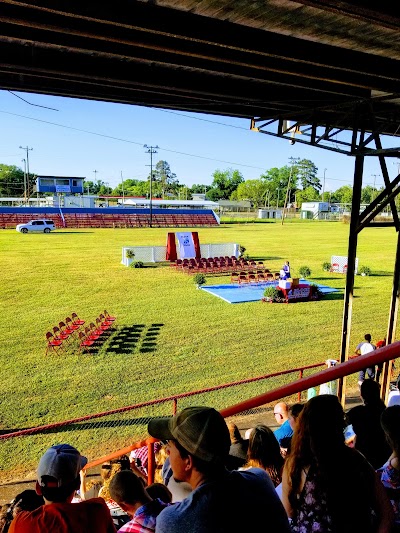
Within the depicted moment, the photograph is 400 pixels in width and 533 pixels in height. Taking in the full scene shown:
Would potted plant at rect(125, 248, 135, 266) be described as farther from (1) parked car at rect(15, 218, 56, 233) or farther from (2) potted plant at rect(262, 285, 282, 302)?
(1) parked car at rect(15, 218, 56, 233)

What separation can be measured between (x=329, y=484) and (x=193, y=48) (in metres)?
3.41

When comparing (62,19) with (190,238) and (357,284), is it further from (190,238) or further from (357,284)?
(190,238)

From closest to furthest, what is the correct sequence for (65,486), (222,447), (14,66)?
1. (222,447)
2. (65,486)
3. (14,66)

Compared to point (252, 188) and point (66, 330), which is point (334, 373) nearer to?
point (66, 330)

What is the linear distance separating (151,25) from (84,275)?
73.1ft

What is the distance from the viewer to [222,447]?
5.61 feet

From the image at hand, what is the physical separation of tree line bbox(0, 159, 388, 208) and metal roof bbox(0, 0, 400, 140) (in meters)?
118

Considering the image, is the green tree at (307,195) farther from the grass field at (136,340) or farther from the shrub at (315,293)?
the shrub at (315,293)

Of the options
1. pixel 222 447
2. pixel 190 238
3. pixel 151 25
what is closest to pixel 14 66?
pixel 151 25

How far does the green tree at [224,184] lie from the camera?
153m

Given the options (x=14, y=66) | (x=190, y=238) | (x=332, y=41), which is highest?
(x=332, y=41)

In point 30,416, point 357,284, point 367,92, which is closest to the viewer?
point 367,92

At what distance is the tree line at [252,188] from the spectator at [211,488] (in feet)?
400

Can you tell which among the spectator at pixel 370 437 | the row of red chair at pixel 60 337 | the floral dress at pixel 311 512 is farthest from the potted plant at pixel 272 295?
the floral dress at pixel 311 512
